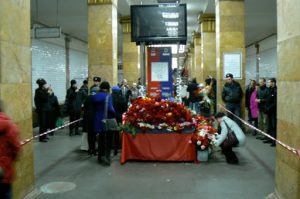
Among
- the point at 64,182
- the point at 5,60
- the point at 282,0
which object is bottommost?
the point at 64,182

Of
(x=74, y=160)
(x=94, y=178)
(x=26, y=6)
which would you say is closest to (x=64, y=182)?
(x=94, y=178)

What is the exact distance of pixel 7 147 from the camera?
336 cm

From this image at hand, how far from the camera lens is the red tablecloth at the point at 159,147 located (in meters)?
7.91

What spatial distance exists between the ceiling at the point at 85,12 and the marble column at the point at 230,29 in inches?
151

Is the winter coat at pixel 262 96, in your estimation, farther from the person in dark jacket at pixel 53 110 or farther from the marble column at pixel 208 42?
the marble column at pixel 208 42

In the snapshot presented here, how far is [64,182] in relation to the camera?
6.63 m

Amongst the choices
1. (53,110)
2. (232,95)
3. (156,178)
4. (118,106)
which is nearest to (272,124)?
(232,95)

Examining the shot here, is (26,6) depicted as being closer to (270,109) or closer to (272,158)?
(272,158)

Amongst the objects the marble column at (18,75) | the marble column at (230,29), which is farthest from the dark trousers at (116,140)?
the marble column at (230,29)

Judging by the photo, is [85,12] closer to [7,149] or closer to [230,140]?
[230,140]

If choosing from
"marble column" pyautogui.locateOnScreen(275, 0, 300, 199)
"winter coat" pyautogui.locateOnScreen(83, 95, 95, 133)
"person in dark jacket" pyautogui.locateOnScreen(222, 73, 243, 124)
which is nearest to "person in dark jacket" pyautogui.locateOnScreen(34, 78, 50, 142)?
"winter coat" pyautogui.locateOnScreen(83, 95, 95, 133)

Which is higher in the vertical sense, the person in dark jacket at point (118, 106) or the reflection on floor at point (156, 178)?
the person in dark jacket at point (118, 106)

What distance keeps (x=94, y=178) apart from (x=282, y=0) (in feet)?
13.2

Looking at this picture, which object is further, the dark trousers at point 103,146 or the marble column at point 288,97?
the dark trousers at point 103,146
